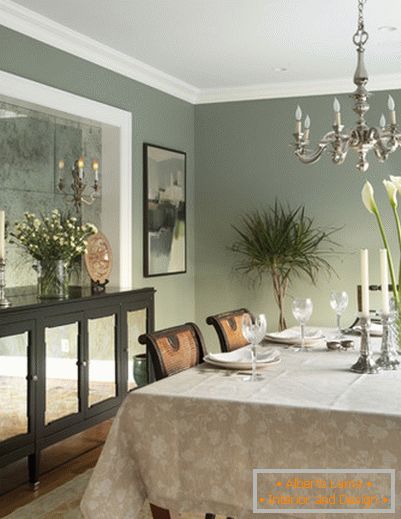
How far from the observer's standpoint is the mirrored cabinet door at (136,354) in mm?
4973

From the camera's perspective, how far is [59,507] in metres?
3.54

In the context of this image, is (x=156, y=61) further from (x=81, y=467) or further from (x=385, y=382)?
(x=385, y=382)

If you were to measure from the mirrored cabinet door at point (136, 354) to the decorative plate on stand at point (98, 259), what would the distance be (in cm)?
33

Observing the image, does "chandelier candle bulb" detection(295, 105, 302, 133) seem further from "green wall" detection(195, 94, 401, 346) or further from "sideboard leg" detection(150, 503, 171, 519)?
"green wall" detection(195, 94, 401, 346)

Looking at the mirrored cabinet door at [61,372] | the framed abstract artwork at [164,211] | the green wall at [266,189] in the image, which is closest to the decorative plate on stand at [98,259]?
the mirrored cabinet door at [61,372]

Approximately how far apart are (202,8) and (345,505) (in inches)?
127

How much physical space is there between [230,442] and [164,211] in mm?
4218

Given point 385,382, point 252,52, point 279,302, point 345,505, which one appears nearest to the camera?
point 345,505

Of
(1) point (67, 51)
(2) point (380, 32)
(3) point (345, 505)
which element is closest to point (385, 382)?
(3) point (345, 505)

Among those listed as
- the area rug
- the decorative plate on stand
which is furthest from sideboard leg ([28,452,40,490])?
the decorative plate on stand

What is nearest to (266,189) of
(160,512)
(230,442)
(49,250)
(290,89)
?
(290,89)

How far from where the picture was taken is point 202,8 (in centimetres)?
441

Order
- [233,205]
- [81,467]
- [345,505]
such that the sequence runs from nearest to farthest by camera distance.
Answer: [345,505], [81,467], [233,205]

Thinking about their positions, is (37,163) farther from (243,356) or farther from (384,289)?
(384,289)
